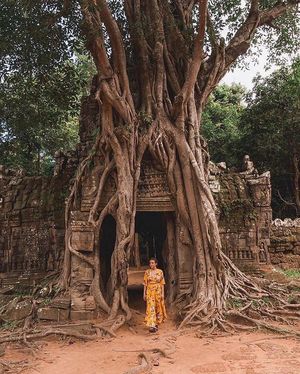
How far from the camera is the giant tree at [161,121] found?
629cm

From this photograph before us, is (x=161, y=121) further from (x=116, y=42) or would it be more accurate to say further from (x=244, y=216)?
(x=244, y=216)

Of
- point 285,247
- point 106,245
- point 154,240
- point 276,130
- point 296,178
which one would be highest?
point 276,130

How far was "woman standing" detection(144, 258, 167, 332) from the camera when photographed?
578cm

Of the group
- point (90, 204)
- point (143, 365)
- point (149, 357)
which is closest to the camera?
point (143, 365)

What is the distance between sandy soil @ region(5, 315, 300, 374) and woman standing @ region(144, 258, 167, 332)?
0.82 ft

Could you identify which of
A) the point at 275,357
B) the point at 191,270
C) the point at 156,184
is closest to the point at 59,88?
the point at 156,184

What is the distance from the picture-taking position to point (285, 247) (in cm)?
936

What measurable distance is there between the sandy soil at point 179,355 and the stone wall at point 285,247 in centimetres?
436

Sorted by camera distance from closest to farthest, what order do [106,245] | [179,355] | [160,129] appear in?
[179,355], [160,129], [106,245]

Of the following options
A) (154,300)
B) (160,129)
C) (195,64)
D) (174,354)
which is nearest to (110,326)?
(154,300)

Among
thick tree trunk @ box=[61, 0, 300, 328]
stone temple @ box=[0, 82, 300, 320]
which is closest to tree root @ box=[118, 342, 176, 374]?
thick tree trunk @ box=[61, 0, 300, 328]

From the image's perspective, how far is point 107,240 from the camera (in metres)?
8.09

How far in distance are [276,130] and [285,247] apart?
570 centimetres

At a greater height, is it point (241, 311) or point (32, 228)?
point (32, 228)
